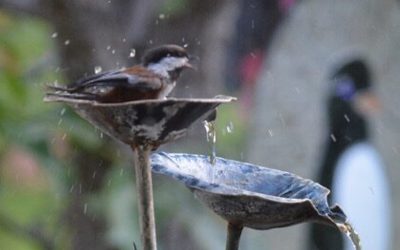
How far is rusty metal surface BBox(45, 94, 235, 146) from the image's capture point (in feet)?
4.98

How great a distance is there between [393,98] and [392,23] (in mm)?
257

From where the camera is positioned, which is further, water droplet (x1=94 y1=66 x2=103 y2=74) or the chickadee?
water droplet (x1=94 y1=66 x2=103 y2=74)

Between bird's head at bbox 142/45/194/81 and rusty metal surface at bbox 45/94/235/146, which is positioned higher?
bird's head at bbox 142/45/194/81

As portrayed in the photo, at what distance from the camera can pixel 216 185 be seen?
5.10 ft

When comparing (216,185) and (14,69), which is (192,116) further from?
(14,69)

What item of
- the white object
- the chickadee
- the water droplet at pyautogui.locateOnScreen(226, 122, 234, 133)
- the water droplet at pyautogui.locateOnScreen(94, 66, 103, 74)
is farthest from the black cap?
the chickadee

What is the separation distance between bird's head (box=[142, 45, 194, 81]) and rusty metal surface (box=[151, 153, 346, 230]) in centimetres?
13

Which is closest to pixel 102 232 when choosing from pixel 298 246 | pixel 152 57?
pixel 298 246

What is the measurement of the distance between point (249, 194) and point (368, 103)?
2926 mm

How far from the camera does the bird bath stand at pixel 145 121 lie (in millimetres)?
1519

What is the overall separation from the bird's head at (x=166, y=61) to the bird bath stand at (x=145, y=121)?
183 millimetres

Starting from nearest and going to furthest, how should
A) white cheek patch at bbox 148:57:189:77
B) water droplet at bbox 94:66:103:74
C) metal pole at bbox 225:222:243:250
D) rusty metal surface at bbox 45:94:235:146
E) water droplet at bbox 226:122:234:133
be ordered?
rusty metal surface at bbox 45:94:235:146 → metal pole at bbox 225:222:243:250 → white cheek patch at bbox 148:57:189:77 → water droplet at bbox 94:66:103:74 → water droplet at bbox 226:122:234:133

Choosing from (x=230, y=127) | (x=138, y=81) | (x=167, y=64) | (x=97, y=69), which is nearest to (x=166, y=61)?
(x=167, y=64)

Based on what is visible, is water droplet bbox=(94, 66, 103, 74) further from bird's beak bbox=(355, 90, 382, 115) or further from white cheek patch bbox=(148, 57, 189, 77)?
white cheek patch bbox=(148, 57, 189, 77)
